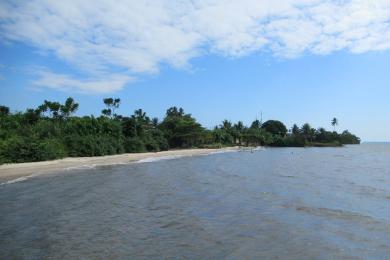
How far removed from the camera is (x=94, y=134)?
52.3m

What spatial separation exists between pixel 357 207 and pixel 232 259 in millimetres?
8682

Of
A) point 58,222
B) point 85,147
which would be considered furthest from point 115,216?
point 85,147

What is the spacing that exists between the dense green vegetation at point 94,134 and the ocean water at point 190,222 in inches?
615

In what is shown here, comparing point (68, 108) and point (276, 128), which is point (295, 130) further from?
point (68, 108)

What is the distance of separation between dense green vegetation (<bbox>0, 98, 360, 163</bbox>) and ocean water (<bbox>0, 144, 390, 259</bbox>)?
15609 millimetres

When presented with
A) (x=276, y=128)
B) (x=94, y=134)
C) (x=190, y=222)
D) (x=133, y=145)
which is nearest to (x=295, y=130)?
(x=276, y=128)

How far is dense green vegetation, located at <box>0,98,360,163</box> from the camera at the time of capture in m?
35.5

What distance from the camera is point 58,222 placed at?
11.7 metres

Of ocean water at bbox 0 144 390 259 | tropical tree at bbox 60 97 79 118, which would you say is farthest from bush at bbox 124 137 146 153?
ocean water at bbox 0 144 390 259

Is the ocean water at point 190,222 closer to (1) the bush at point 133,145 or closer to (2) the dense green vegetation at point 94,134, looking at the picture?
(2) the dense green vegetation at point 94,134

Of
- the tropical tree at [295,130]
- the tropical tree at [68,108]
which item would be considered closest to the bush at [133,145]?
the tropical tree at [68,108]

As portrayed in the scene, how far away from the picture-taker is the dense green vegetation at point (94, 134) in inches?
1399

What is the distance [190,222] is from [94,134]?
42402mm

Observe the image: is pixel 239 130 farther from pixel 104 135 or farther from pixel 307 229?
pixel 307 229
